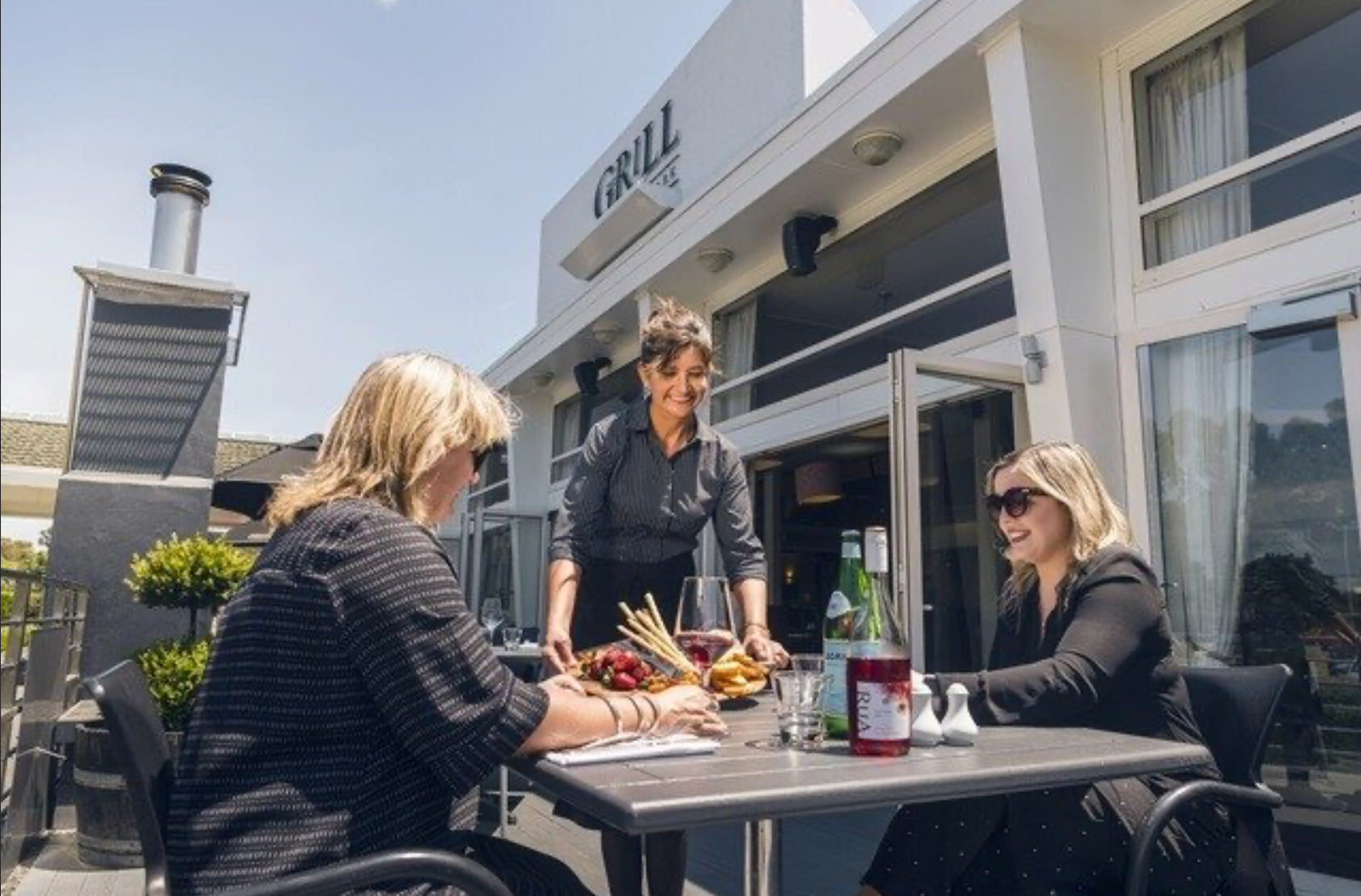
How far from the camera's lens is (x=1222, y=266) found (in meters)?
3.63

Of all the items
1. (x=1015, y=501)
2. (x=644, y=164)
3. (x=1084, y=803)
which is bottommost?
(x=1084, y=803)

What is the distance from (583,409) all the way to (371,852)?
368 inches

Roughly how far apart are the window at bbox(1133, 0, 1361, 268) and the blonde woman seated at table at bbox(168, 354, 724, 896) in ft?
12.2

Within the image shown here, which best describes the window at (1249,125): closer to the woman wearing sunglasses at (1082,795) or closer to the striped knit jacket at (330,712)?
the woman wearing sunglasses at (1082,795)

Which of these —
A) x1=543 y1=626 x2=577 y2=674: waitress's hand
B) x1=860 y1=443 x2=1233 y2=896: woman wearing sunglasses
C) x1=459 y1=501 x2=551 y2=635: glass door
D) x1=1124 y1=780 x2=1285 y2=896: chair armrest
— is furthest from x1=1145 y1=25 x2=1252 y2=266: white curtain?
x1=459 y1=501 x2=551 y2=635: glass door

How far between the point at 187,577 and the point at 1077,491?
3.45m

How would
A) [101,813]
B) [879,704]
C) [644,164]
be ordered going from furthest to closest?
[644,164]
[101,813]
[879,704]

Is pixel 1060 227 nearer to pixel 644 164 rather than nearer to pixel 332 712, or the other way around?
pixel 332 712

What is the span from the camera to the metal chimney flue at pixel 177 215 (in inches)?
205

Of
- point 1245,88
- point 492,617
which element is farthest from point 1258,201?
point 492,617

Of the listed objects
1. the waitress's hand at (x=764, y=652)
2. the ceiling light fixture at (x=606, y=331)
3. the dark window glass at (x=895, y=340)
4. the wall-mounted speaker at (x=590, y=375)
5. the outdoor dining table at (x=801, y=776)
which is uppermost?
the ceiling light fixture at (x=606, y=331)

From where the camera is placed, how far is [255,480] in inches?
281

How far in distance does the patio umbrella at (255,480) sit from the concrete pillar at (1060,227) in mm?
5421

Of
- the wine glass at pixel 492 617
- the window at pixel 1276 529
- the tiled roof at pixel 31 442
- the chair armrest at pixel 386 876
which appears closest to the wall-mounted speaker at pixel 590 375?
the wine glass at pixel 492 617
